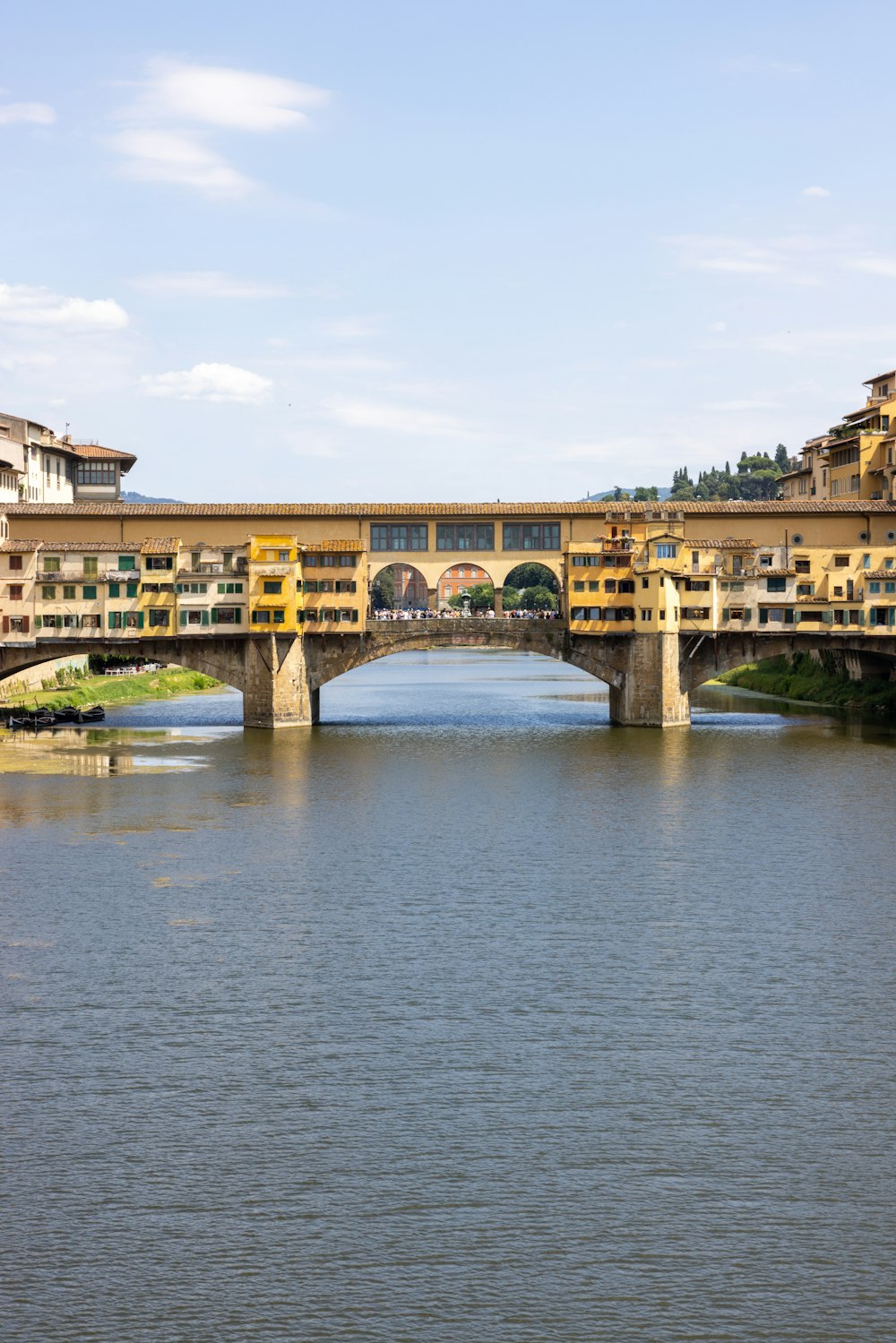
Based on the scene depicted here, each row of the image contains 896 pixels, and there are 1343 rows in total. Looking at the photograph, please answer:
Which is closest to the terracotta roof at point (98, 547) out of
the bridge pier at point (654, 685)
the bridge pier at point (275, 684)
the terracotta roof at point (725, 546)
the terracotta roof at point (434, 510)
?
the terracotta roof at point (434, 510)

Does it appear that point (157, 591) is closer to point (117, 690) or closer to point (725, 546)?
point (117, 690)

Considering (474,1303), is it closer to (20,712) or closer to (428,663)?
(20,712)

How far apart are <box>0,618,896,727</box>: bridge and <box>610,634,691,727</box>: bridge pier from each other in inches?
2.1

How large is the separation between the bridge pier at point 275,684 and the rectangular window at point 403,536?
8.84m

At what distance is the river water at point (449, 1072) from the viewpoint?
21594mm

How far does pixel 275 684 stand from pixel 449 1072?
58928mm

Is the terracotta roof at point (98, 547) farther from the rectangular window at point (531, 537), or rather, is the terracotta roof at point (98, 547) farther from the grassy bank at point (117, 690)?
the rectangular window at point (531, 537)

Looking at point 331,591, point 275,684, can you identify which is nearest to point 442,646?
point 331,591

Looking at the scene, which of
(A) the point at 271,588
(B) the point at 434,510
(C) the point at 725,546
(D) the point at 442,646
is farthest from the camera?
(B) the point at 434,510

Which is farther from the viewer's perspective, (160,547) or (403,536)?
(403,536)

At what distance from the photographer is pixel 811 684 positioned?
350ft

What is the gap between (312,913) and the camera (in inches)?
1642

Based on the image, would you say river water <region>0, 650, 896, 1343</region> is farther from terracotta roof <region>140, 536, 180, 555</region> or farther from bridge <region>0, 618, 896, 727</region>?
terracotta roof <region>140, 536, 180, 555</region>

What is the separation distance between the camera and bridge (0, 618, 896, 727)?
8669cm
